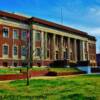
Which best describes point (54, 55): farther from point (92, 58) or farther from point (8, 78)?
point (8, 78)

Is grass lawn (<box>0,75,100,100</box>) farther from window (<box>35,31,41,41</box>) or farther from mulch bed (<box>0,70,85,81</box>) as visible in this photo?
window (<box>35,31,41,41</box>)

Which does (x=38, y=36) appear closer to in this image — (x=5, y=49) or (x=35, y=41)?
(x=35, y=41)

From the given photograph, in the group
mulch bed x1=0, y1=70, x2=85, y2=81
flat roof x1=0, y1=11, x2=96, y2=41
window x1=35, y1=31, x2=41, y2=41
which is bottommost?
mulch bed x1=0, y1=70, x2=85, y2=81

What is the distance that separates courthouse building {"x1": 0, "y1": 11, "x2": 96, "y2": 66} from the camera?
5688cm

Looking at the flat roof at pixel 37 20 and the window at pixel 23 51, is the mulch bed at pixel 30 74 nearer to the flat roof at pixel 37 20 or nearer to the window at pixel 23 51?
the window at pixel 23 51

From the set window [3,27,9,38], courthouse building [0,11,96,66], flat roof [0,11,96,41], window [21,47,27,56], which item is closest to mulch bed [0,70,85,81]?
courthouse building [0,11,96,66]

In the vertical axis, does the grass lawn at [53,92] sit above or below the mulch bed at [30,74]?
below

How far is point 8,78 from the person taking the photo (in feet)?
129

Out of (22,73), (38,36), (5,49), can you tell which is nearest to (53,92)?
(22,73)

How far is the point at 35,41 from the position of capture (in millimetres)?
62312

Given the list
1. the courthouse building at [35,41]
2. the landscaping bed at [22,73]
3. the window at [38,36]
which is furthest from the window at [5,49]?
the landscaping bed at [22,73]

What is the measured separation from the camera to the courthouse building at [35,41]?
5688cm

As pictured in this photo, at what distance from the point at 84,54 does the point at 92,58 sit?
772 centimetres

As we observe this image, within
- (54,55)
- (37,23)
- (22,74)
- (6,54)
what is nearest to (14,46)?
(6,54)
